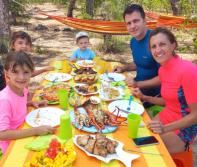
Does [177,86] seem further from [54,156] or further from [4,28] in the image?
[4,28]

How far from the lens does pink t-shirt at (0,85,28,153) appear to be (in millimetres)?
1730

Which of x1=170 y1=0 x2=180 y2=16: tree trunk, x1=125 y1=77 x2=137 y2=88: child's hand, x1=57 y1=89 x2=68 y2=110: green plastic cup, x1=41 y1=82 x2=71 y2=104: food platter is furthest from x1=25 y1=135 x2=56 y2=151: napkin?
x1=170 y1=0 x2=180 y2=16: tree trunk

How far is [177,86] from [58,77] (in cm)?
114

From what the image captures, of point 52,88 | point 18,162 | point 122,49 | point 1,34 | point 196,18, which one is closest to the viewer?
point 18,162

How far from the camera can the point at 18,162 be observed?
1462 mm

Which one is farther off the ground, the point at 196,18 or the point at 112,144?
the point at 196,18

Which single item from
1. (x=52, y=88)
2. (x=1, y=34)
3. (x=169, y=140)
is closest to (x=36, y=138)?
(x=52, y=88)

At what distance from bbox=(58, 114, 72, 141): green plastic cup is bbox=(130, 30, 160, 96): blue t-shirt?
145 centimetres

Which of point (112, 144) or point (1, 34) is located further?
point (1, 34)

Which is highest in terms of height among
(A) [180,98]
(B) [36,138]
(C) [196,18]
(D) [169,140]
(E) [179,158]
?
(C) [196,18]

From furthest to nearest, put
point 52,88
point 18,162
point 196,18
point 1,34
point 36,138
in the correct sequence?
1. point 1,34
2. point 196,18
3. point 52,88
4. point 36,138
5. point 18,162

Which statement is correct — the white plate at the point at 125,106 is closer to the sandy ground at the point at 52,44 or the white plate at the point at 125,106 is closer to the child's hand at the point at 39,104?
the child's hand at the point at 39,104

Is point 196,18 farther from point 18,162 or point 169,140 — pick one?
point 18,162

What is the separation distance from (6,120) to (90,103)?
0.60 m
